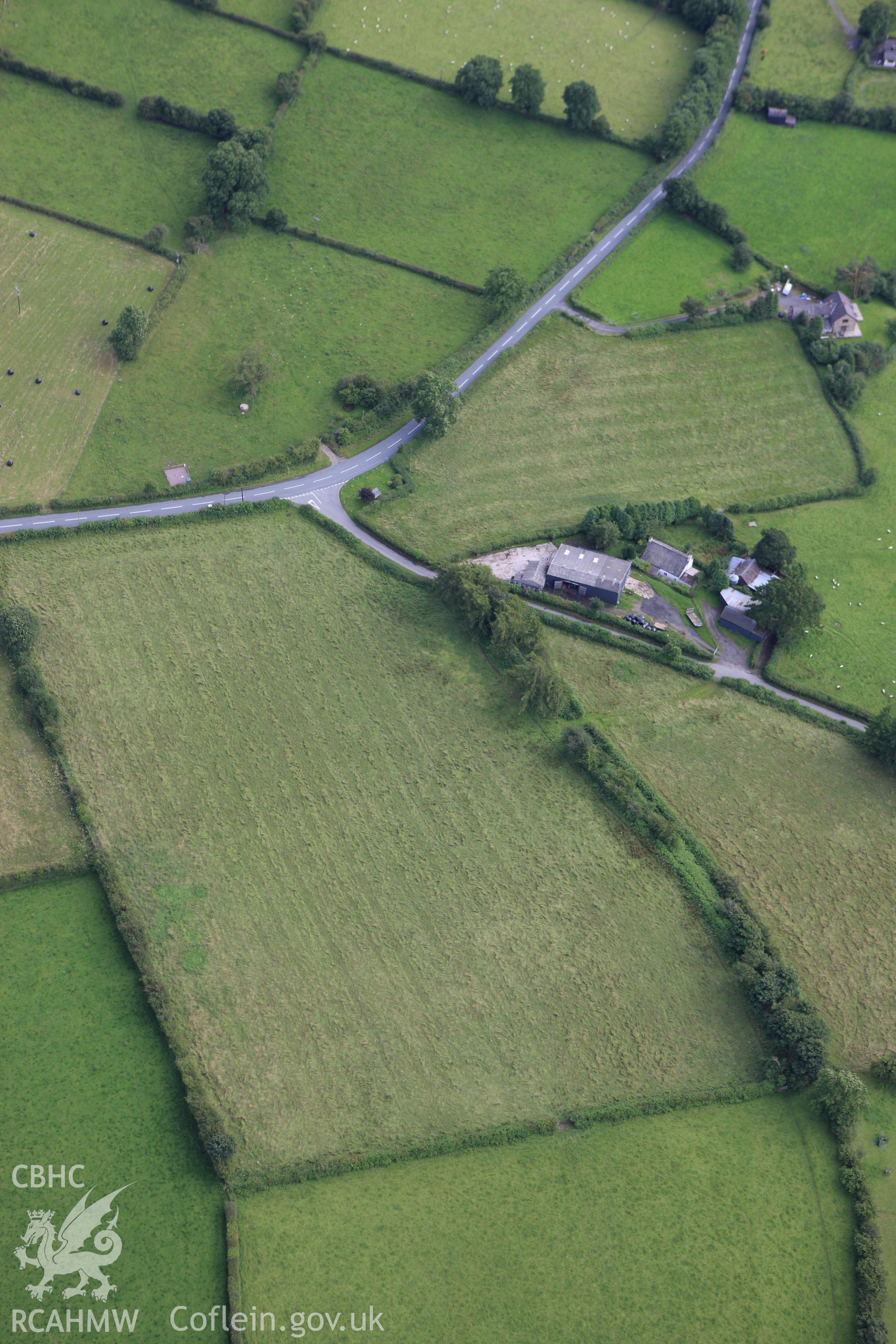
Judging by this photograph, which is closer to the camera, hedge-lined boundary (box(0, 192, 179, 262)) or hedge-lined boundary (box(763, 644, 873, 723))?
hedge-lined boundary (box(763, 644, 873, 723))

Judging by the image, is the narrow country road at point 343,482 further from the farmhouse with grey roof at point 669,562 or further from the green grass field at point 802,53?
the green grass field at point 802,53

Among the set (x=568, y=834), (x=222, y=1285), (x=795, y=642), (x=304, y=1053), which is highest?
(x=795, y=642)

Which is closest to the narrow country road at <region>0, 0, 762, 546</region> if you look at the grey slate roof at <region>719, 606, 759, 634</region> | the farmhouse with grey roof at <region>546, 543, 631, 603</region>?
the farmhouse with grey roof at <region>546, 543, 631, 603</region>

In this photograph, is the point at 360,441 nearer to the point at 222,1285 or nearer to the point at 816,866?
the point at 816,866

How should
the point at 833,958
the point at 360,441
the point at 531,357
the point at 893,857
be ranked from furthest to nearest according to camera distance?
the point at 531,357
the point at 360,441
the point at 893,857
the point at 833,958

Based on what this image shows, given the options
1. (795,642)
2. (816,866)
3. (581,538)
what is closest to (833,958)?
(816,866)

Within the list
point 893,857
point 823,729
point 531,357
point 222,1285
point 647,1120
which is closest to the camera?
point 222,1285

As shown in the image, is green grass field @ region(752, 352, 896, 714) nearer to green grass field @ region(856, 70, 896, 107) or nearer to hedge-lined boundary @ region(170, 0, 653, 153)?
hedge-lined boundary @ region(170, 0, 653, 153)
